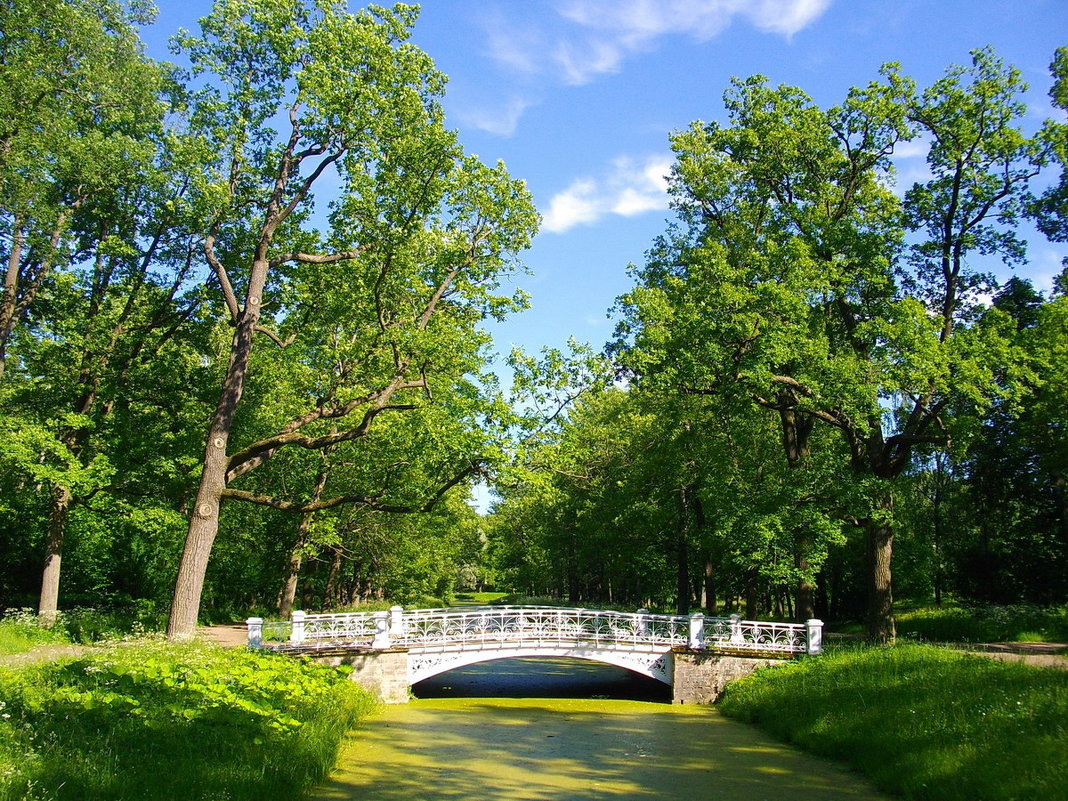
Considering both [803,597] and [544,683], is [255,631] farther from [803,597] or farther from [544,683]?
[803,597]

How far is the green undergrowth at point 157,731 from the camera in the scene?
280 inches

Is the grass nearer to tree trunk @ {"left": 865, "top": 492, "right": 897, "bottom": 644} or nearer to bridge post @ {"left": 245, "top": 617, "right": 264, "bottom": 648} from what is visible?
bridge post @ {"left": 245, "top": 617, "right": 264, "bottom": 648}

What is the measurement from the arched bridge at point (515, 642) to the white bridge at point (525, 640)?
0.03 meters

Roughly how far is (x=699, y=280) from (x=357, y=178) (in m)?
9.74

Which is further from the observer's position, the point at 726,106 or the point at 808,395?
the point at 726,106

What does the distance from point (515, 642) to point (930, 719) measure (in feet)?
37.6

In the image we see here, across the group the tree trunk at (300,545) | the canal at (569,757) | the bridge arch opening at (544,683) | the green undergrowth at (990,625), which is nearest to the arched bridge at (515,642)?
the canal at (569,757)

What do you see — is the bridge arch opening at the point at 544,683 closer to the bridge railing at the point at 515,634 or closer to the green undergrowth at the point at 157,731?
the bridge railing at the point at 515,634

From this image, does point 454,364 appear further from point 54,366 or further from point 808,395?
point 54,366

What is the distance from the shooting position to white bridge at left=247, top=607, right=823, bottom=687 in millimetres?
20188

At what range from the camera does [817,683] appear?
54.1 feet

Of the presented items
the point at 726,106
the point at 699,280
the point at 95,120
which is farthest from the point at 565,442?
the point at 95,120

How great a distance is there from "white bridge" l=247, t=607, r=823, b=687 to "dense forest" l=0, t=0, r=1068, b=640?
2.24 meters

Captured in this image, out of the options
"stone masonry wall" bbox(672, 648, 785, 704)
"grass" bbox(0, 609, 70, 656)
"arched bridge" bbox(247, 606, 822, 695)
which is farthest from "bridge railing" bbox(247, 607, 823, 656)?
"grass" bbox(0, 609, 70, 656)
